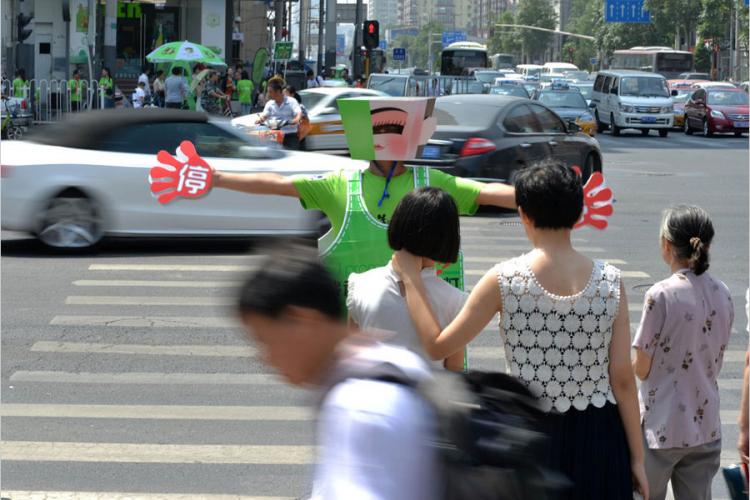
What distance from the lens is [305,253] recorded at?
242 cm

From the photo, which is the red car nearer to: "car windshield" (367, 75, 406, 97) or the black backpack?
"car windshield" (367, 75, 406, 97)

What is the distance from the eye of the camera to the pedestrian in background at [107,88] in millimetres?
31075

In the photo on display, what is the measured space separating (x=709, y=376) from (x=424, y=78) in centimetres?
3546

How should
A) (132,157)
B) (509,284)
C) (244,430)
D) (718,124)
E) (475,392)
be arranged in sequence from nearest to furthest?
(475,392) → (509,284) → (244,430) → (132,157) → (718,124)

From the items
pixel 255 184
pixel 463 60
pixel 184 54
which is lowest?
pixel 255 184

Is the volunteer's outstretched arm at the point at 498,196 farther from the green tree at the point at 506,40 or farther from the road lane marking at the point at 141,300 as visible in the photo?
the green tree at the point at 506,40

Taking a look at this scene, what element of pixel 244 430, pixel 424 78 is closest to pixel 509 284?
pixel 244 430

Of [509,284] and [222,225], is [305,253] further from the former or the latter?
[222,225]

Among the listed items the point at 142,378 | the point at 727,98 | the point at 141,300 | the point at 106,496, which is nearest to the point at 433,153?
the point at 141,300

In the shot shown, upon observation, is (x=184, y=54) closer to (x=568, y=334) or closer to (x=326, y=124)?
(x=326, y=124)

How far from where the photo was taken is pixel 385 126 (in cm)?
461

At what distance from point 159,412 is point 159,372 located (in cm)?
98

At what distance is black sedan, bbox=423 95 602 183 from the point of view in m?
17.0

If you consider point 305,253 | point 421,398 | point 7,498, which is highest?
point 305,253
